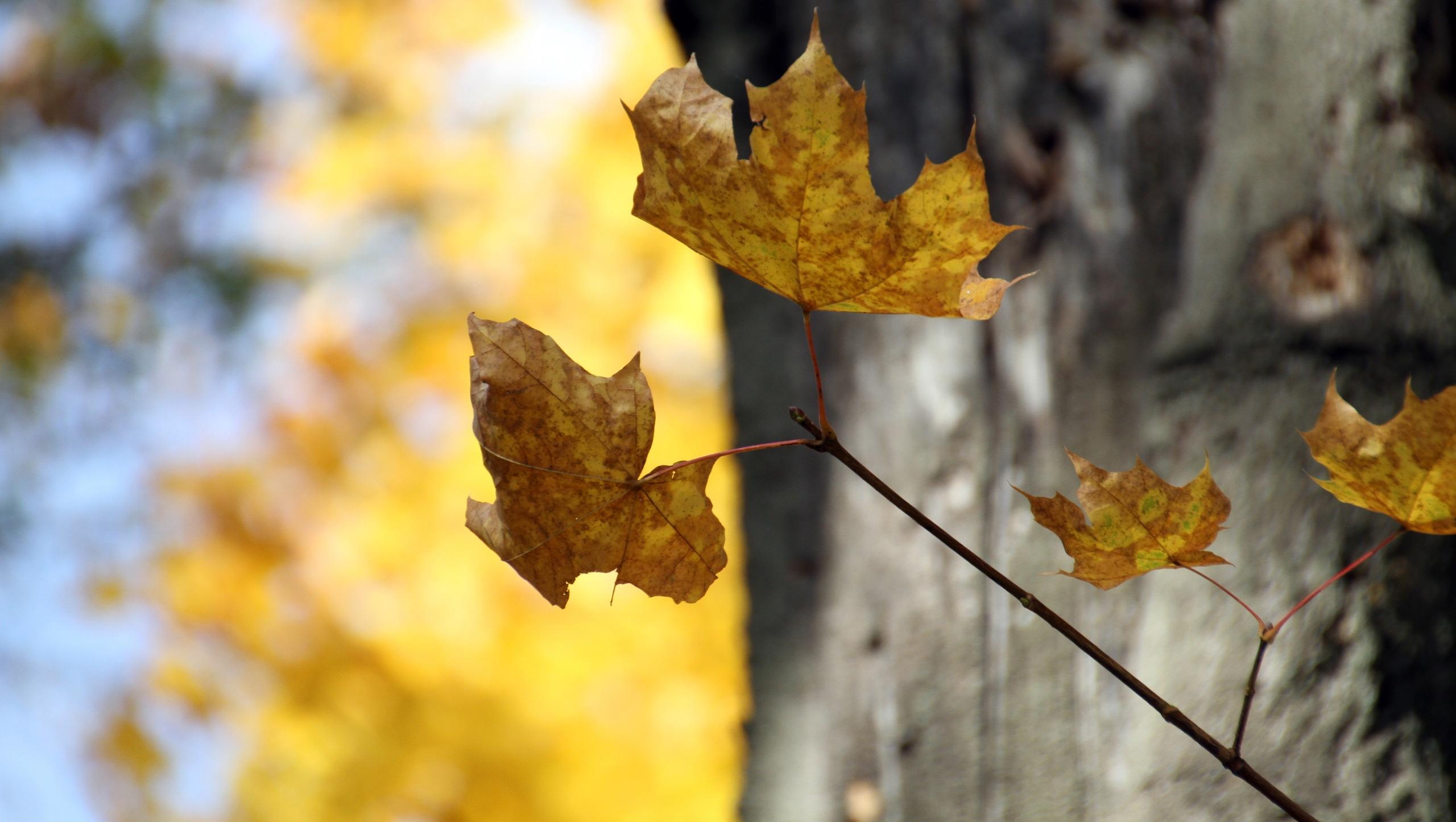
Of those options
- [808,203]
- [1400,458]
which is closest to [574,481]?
[808,203]

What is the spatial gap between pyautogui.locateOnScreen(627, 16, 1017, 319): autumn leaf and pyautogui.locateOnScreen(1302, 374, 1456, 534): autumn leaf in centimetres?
11

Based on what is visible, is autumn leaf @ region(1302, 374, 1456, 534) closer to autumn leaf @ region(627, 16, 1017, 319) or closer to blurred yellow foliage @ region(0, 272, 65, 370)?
autumn leaf @ region(627, 16, 1017, 319)

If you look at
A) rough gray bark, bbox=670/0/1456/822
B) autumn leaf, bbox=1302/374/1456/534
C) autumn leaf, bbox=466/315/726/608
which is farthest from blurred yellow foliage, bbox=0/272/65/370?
autumn leaf, bbox=1302/374/1456/534

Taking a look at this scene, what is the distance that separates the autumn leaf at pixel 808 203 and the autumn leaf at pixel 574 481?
44mm

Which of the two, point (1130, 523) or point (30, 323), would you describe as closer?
point (1130, 523)

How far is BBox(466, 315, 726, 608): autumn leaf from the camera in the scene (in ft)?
0.77

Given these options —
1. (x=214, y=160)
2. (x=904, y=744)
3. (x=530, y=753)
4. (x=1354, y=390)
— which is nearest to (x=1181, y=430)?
(x=1354, y=390)

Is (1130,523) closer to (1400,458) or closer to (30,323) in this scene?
(1400,458)

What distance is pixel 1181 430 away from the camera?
0.56 m

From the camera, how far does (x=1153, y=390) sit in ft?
1.89

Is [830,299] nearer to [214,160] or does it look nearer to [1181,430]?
[1181,430]

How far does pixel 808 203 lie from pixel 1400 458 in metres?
0.18

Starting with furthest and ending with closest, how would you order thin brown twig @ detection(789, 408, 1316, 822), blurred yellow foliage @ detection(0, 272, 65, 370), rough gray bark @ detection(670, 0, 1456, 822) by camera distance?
1. blurred yellow foliage @ detection(0, 272, 65, 370)
2. rough gray bark @ detection(670, 0, 1456, 822)
3. thin brown twig @ detection(789, 408, 1316, 822)

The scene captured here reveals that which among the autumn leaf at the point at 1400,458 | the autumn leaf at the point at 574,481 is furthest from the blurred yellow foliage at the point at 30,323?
the autumn leaf at the point at 1400,458
